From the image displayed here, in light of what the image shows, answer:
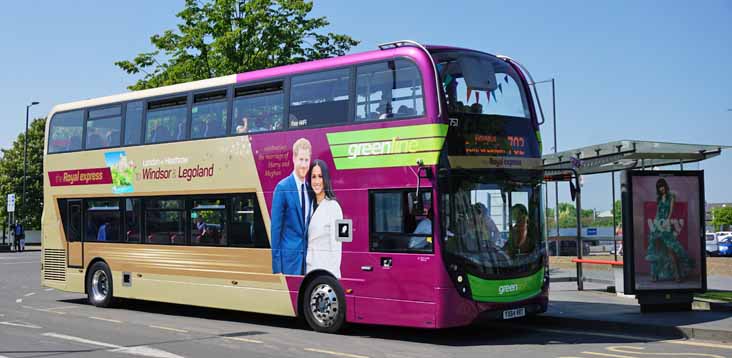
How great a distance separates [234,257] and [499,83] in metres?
5.87

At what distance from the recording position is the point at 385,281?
42.1ft

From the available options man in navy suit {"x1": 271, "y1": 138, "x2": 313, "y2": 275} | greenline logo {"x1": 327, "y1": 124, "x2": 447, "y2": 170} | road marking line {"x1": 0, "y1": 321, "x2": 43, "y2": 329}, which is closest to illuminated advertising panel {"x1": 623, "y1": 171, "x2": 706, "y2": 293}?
greenline logo {"x1": 327, "y1": 124, "x2": 447, "y2": 170}

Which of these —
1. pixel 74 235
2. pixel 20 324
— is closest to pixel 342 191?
pixel 20 324

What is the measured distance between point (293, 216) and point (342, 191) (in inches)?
51.2

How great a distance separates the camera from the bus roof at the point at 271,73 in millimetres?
12641

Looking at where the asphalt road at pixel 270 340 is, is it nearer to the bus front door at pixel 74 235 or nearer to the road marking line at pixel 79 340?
the road marking line at pixel 79 340

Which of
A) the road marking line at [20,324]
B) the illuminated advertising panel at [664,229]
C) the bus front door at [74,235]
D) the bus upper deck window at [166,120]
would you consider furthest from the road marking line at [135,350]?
the illuminated advertising panel at [664,229]

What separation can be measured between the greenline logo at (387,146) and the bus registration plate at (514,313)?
8.34ft

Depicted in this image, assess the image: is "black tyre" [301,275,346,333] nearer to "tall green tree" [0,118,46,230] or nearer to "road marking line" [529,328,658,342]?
"road marking line" [529,328,658,342]

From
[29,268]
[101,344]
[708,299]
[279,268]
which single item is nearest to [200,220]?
[279,268]

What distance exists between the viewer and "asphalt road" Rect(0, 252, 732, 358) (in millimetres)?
11406

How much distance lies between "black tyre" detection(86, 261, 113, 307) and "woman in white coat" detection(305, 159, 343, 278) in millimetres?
6607

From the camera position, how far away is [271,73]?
14969 mm

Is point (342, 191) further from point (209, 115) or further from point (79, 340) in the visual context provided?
point (79, 340)
